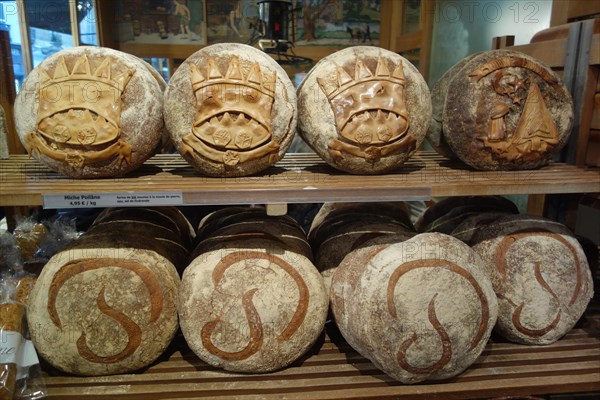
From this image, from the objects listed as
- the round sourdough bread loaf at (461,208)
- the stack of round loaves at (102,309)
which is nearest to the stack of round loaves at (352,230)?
the round sourdough bread loaf at (461,208)

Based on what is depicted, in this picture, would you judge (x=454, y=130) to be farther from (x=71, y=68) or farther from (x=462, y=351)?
(x=71, y=68)

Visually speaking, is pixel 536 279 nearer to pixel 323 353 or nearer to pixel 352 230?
pixel 352 230

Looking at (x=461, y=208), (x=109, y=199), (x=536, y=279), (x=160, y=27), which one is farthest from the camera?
(x=160, y=27)

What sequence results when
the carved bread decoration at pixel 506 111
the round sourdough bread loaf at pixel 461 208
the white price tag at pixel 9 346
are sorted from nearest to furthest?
the white price tag at pixel 9 346, the carved bread decoration at pixel 506 111, the round sourdough bread loaf at pixel 461 208

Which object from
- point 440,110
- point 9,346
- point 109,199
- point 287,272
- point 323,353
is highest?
point 440,110

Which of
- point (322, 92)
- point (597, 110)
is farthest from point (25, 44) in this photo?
point (597, 110)

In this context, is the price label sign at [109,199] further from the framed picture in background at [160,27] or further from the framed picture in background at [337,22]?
the framed picture in background at [337,22]

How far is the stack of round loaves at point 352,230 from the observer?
7.09 ft

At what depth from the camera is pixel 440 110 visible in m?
2.20

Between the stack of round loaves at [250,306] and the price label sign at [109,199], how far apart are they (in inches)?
14.2

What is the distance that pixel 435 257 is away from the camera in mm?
1834

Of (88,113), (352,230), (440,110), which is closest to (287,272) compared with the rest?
(352,230)

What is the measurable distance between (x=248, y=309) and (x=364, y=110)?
0.93 m

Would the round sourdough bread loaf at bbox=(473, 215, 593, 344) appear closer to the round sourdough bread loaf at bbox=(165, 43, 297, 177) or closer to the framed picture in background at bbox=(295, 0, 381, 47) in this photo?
the round sourdough bread loaf at bbox=(165, 43, 297, 177)
